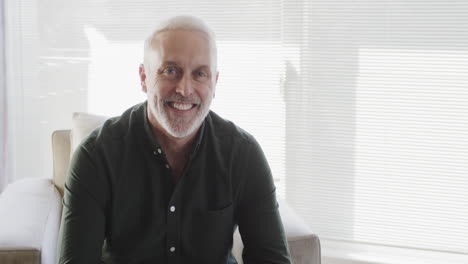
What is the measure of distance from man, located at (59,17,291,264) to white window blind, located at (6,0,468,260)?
3.49ft

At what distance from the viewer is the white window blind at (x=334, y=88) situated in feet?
8.37

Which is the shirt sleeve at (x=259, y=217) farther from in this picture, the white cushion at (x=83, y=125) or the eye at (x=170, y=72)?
the white cushion at (x=83, y=125)

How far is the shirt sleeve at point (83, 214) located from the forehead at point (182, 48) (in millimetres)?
332

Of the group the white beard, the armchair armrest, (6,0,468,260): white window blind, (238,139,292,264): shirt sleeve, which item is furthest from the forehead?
(6,0,468,260): white window blind

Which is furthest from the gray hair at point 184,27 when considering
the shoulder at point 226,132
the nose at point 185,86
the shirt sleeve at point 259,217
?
the shirt sleeve at point 259,217

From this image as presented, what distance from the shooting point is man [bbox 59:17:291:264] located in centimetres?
158

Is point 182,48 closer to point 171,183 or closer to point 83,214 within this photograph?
point 171,183

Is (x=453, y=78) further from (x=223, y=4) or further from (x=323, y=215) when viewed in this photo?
(x=223, y=4)

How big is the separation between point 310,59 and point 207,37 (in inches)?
44.6

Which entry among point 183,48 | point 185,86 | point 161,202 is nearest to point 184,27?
point 183,48

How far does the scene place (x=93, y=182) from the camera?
1572 mm

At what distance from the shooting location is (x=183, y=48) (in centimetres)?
158

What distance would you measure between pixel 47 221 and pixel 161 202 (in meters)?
0.51

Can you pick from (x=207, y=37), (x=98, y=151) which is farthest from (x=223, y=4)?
(x=98, y=151)
